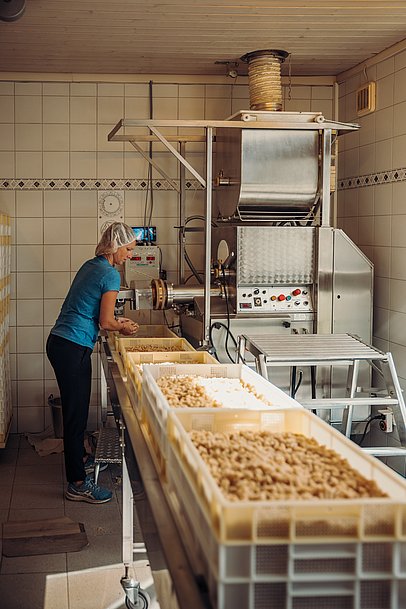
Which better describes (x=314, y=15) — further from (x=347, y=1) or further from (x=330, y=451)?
(x=330, y=451)

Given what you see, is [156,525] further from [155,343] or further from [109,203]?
[109,203]

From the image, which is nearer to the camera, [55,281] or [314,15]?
[314,15]

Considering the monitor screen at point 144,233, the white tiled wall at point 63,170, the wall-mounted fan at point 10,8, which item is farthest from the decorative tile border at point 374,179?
the wall-mounted fan at point 10,8

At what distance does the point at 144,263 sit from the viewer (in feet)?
19.7

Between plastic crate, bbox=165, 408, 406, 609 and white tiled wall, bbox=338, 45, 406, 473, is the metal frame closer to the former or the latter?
white tiled wall, bbox=338, 45, 406, 473

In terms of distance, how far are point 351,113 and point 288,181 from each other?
4.03ft

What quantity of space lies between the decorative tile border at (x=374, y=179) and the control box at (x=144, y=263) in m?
1.48

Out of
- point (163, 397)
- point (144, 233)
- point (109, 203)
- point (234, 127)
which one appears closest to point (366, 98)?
A: point (234, 127)

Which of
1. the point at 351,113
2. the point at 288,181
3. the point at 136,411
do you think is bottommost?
the point at 136,411

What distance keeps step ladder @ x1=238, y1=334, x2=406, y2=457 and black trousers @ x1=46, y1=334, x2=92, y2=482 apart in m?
0.98

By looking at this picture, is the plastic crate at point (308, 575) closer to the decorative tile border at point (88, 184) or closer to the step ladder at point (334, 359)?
the step ladder at point (334, 359)

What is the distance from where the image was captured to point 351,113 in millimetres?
5832

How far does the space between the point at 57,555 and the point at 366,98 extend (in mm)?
3516

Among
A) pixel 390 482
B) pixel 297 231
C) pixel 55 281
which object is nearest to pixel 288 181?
pixel 297 231
